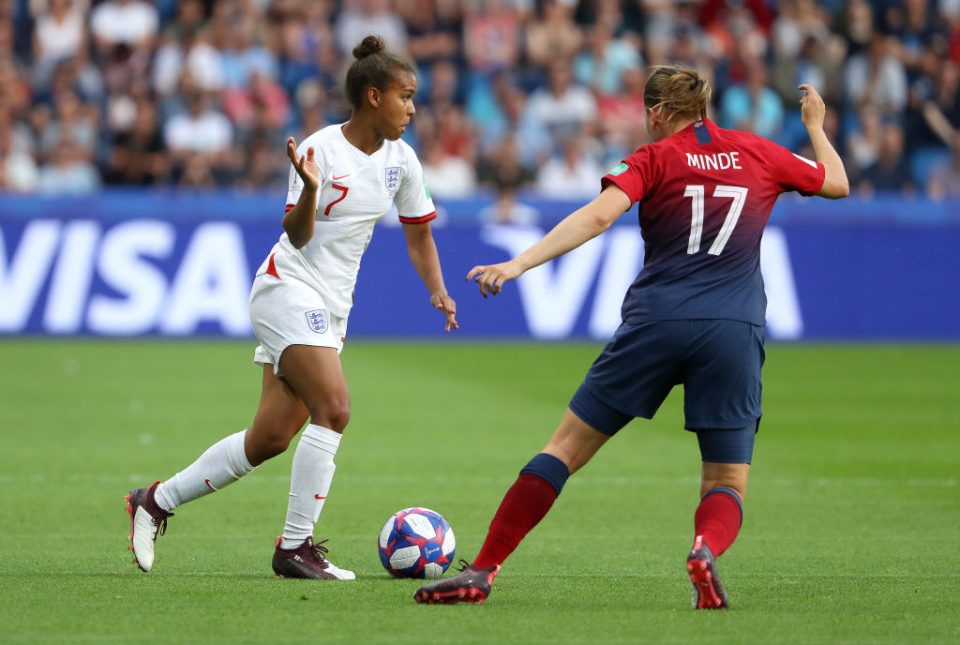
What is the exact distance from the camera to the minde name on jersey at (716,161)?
614cm

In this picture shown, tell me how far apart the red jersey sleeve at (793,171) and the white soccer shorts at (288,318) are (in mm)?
1935

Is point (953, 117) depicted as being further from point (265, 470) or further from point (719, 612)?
point (719, 612)

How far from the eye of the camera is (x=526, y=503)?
6.16 m

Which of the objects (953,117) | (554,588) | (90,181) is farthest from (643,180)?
(953,117)

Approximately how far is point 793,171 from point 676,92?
566mm

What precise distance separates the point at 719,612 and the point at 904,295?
554 inches

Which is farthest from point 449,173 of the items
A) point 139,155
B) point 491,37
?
point 139,155

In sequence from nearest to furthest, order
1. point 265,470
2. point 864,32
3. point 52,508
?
1. point 52,508
2. point 265,470
3. point 864,32

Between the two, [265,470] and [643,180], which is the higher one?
[643,180]

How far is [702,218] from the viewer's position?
6152 mm

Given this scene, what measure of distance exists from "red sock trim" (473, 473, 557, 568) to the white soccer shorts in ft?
3.80

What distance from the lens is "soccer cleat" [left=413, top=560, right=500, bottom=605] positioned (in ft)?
20.1

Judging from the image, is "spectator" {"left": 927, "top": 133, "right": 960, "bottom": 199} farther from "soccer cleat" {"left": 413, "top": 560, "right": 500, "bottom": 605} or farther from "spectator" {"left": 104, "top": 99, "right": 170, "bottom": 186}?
"soccer cleat" {"left": 413, "top": 560, "right": 500, "bottom": 605}

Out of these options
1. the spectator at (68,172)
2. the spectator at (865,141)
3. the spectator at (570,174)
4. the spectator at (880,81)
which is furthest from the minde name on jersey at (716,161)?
the spectator at (880,81)
